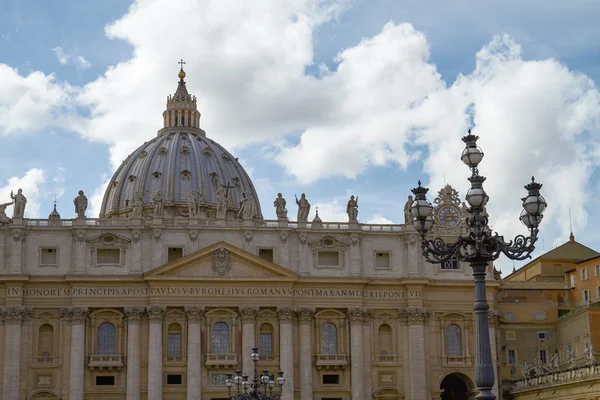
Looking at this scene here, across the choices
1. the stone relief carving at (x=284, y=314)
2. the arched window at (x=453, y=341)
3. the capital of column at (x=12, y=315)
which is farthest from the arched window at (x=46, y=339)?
the arched window at (x=453, y=341)

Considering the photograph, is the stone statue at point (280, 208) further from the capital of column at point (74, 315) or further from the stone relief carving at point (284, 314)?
the capital of column at point (74, 315)

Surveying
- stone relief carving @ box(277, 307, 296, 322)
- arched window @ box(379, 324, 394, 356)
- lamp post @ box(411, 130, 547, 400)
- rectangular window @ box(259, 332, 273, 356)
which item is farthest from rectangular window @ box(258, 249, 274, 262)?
lamp post @ box(411, 130, 547, 400)

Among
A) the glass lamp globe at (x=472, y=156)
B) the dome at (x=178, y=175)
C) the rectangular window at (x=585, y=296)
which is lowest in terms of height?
A: the glass lamp globe at (x=472, y=156)

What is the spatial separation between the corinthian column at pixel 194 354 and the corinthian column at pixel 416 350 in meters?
14.6

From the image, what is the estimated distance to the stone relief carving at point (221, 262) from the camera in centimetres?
7631

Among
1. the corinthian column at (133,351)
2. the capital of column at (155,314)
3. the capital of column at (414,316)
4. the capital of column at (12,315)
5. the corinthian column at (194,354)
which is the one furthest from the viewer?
the capital of column at (414,316)

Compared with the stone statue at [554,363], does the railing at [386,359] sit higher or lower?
higher

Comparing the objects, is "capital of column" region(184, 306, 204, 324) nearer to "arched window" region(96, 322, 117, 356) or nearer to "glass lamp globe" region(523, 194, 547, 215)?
"arched window" region(96, 322, 117, 356)

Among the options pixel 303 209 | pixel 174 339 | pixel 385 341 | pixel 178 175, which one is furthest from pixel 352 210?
pixel 178 175

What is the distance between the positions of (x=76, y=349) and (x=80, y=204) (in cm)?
1030

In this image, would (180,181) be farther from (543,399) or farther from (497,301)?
(543,399)

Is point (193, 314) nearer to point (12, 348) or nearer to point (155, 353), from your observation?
point (155, 353)

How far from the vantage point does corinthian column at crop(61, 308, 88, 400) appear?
7400 centimetres

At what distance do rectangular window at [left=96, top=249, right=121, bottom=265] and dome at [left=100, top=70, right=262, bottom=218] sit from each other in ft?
115
